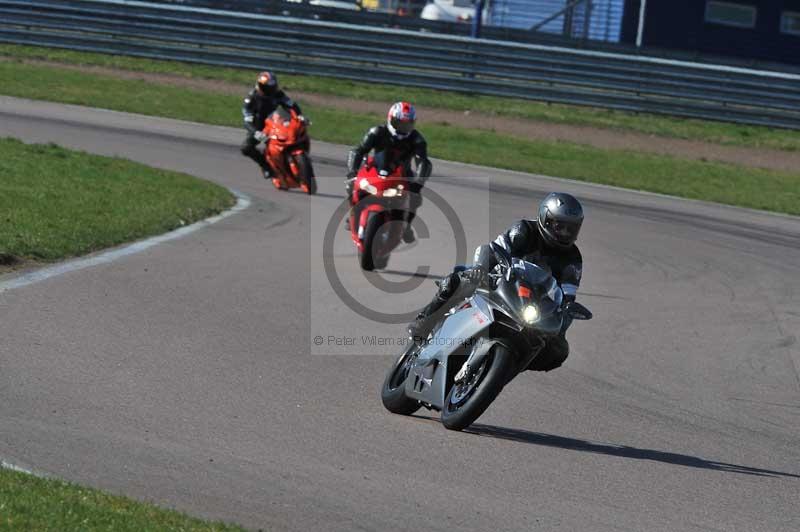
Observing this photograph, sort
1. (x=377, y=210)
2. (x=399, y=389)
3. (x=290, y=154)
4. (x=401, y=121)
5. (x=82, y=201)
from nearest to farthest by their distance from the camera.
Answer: (x=399, y=389), (x=377, y=210), (x=401, y=121), (x=82, y=201), (x=290, y=154)

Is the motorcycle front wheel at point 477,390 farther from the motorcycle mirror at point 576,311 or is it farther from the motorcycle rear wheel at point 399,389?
the motorcycle mirror at point 576,311

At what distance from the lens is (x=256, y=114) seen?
1823 cm

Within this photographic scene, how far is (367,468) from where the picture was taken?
6.05 meters

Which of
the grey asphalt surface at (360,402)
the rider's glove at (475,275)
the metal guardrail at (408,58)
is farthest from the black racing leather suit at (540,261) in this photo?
the metal guardrail at (408,58)

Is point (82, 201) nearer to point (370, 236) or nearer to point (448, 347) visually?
point (370, 236)

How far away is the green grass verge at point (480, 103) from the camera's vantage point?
2623 cm

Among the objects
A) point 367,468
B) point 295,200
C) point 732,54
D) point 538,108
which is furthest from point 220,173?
point 732,54

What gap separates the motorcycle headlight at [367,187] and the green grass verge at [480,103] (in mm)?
15163

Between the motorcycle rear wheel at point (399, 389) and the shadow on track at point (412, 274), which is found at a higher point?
the motorcycle rear wheel at point (399, 389)

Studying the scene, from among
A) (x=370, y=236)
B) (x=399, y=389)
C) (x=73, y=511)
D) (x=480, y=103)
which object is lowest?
(x=480, y=103)

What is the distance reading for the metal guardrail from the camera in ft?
86.6

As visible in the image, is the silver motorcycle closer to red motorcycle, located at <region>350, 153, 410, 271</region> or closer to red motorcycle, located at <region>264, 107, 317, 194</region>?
red motorcycle, located at <region>350, 153, 410, 271</region>

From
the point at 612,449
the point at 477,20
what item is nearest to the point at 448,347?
the point at 612,449

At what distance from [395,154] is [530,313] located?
20.2ft
